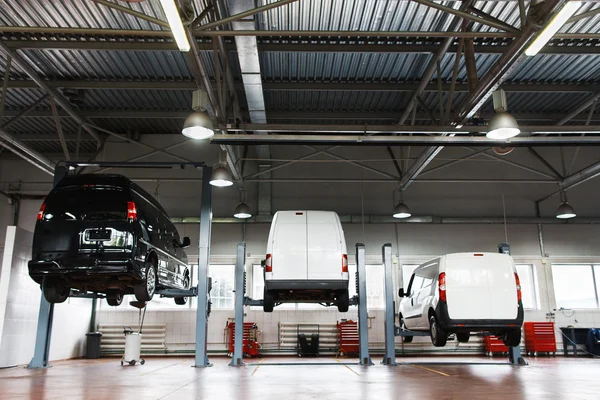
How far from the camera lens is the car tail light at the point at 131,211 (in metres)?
7.31

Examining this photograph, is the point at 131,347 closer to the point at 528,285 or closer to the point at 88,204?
the point at 88,204

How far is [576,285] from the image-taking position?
56.3ft

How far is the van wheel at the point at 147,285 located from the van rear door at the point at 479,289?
5148 mm

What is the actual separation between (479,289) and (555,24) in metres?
4.46

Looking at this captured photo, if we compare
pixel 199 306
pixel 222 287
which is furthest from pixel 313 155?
pixel 199 306

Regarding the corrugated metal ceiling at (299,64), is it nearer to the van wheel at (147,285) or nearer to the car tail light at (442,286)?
the van wheel at (147,285)

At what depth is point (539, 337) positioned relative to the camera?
15.8 meters

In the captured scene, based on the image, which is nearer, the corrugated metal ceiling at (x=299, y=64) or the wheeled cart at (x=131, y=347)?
the corrugated metal ceiling at (x=299, y=64)

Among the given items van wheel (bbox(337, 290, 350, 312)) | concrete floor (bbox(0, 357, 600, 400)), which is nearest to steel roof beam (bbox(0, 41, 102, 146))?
concrete floor (bbox(0, 357, 600, 400))

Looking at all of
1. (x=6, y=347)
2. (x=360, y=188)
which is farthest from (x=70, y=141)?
(x=360, y=188)

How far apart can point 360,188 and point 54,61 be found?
414 inches

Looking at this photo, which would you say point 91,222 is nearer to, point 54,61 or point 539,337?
point 54,61

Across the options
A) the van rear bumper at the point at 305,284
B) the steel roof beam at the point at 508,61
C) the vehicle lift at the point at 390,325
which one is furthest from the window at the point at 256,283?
the steel roof beam at the point at 508,61

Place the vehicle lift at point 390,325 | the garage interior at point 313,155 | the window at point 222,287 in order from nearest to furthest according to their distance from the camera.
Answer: the garage interior at point 313,155 → the vehicle lift at point 390,325 → the window at point 222,287
